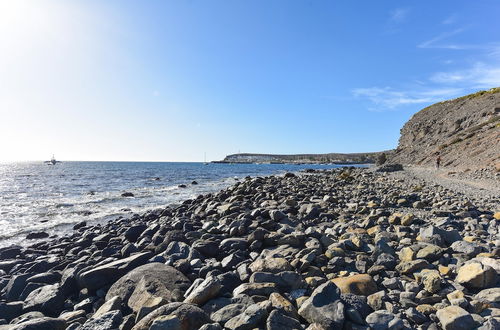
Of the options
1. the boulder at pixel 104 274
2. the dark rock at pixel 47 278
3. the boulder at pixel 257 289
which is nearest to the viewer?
the boulder at pixel 257 289

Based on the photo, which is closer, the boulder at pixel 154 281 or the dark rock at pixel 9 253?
the boulder at pixel 154 281

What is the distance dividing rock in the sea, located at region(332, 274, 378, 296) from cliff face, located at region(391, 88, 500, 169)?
21.9 metres

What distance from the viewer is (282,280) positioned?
5121 mm

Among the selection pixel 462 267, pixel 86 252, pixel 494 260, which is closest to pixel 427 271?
pixel 462 267

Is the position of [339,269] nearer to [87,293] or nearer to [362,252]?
[362,252]

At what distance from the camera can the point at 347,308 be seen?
13.1 feet

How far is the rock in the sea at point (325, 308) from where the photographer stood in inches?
149

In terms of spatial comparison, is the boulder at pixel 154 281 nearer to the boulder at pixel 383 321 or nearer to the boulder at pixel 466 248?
the boulder at pixel 383 321

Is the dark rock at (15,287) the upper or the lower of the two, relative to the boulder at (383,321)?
lower

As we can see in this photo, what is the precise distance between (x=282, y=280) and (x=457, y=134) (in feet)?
150

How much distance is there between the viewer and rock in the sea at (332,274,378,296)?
4.65 m

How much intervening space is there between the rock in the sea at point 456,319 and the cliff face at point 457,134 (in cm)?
2220

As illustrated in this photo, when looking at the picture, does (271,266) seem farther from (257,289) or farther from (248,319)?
(248,319)

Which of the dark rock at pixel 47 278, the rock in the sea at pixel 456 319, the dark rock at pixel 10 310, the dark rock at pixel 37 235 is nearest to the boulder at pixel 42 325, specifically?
the dark rock at pixel 10 310
